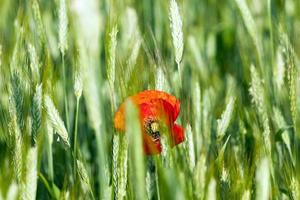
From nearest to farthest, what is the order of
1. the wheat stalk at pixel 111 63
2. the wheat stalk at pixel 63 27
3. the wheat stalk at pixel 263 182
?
the wheat stalk at pixel 263 182
the wheat stalk at pixel 111 63
the wheat stalk at pixel 63 27

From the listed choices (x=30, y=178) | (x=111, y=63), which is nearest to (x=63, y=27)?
(x=111, y=63)

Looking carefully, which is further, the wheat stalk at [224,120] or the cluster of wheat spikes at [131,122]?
the wheat stalk at [224,120]

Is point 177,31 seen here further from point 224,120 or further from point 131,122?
point 131,122

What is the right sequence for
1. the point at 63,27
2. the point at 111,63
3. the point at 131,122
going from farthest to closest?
the point at 63,27 < the point at 111,63 < the point at 131,122

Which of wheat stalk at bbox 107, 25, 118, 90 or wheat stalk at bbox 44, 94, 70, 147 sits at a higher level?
wheat stalk at bbox 107, 25, 118, 90

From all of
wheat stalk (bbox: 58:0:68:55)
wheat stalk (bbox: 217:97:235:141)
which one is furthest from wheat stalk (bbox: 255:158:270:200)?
wheat stalk (bbox: 58:0:68:55)

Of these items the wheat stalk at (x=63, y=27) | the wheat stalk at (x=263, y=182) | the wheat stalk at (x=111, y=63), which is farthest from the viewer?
the wheat stalk at (x=63, y=27)

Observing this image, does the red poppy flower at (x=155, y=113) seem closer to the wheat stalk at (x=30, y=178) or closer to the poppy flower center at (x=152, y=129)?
the poppy flower center at (x=152, y=129)

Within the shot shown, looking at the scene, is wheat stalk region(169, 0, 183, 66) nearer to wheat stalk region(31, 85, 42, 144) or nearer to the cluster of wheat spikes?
the cluster of wheat spikes

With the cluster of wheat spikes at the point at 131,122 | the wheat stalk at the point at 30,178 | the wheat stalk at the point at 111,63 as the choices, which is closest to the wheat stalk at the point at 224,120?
the cluster of wheat spikes at the point at 131,122

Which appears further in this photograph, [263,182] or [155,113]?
[155,113]
